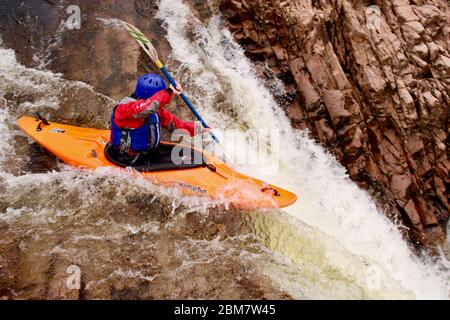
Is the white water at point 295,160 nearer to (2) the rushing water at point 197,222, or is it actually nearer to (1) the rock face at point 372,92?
(2) the rushing water at point 197,222

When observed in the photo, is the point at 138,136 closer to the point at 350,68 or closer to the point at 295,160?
the point at 295,160

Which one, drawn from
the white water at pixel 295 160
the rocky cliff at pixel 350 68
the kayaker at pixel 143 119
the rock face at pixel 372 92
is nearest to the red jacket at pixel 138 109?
the kayaker at pixel 143 119

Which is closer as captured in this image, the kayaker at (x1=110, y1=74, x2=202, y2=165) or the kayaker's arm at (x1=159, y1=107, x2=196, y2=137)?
the kayaker at (x1=110, y1=74, x2=202, y2=165)

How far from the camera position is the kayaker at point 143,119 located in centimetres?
412

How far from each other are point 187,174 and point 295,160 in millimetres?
2147

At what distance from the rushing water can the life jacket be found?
0.34m

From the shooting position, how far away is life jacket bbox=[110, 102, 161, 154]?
444 centimetres

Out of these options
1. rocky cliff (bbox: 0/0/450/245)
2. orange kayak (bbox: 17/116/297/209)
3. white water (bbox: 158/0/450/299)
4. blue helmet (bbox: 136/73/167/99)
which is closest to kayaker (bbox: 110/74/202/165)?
blue helmet (bbox: 136/73/167/99)

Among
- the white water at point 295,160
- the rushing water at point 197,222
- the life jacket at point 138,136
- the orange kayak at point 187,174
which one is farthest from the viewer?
the white water at point 295,160

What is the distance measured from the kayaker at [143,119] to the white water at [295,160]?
1.42 meters

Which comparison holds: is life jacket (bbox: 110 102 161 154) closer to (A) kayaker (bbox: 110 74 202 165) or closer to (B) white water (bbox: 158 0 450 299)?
(A) kayaker (bbox: 110 74 202 165)

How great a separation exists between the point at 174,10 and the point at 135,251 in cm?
461

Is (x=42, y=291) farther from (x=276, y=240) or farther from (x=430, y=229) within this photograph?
(x=430, y=229)

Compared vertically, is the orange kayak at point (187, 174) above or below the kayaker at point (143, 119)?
below
